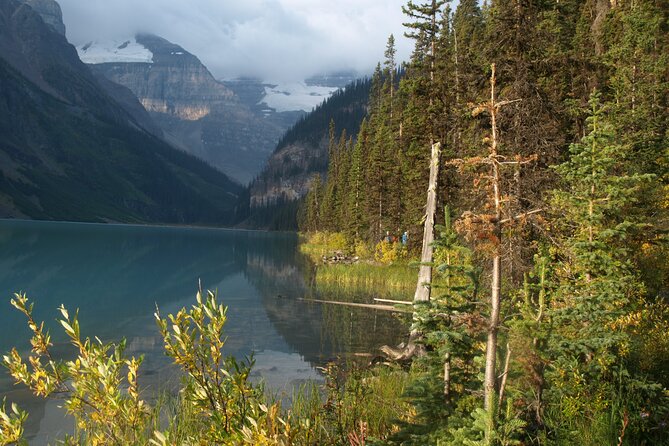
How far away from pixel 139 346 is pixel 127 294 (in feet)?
45.3

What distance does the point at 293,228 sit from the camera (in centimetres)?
18675

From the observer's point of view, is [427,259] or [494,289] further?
[427,259]

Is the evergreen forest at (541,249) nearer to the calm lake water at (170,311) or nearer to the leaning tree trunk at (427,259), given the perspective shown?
the leaning tree trunk at (427,259)

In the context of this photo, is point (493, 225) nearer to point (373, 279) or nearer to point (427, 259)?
point (427, 259)

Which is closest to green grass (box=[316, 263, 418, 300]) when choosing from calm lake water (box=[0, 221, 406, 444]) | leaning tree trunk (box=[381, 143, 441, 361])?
calm lake water (box=[0, 221, 406, 444])

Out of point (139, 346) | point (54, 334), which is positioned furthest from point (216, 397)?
point (54, 334)

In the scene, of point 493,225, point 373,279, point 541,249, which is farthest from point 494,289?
point 373,279

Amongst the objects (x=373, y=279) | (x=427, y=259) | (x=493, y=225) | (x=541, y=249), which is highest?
(x=493, y=225)

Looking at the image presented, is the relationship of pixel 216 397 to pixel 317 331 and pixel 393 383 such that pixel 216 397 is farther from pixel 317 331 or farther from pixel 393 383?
pixel 317 331

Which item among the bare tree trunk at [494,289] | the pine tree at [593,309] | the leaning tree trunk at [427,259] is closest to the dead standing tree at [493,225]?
the bare tree trunk at [494,289]

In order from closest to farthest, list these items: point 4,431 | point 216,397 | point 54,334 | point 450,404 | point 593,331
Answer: point 4,431 → point 216,397 → point 450,404 → point 593,331 → point 54,334

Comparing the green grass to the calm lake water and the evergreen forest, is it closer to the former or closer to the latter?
the calm lake water

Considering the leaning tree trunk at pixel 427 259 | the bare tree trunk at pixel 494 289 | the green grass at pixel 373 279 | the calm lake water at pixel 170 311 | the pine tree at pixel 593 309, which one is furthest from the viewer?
the green grass at pixel 373 279

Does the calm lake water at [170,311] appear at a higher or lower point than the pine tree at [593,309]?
lower
